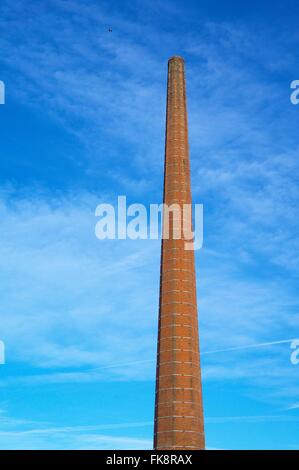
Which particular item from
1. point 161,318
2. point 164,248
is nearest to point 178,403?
point 161,318

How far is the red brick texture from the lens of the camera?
3052cm

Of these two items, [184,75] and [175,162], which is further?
[184,75]

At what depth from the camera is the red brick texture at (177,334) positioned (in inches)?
1201

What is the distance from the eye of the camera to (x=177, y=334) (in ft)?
105

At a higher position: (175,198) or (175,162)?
(175,162)

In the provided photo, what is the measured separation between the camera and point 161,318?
33344 millimetres

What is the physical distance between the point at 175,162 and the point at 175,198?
2.71 metres
